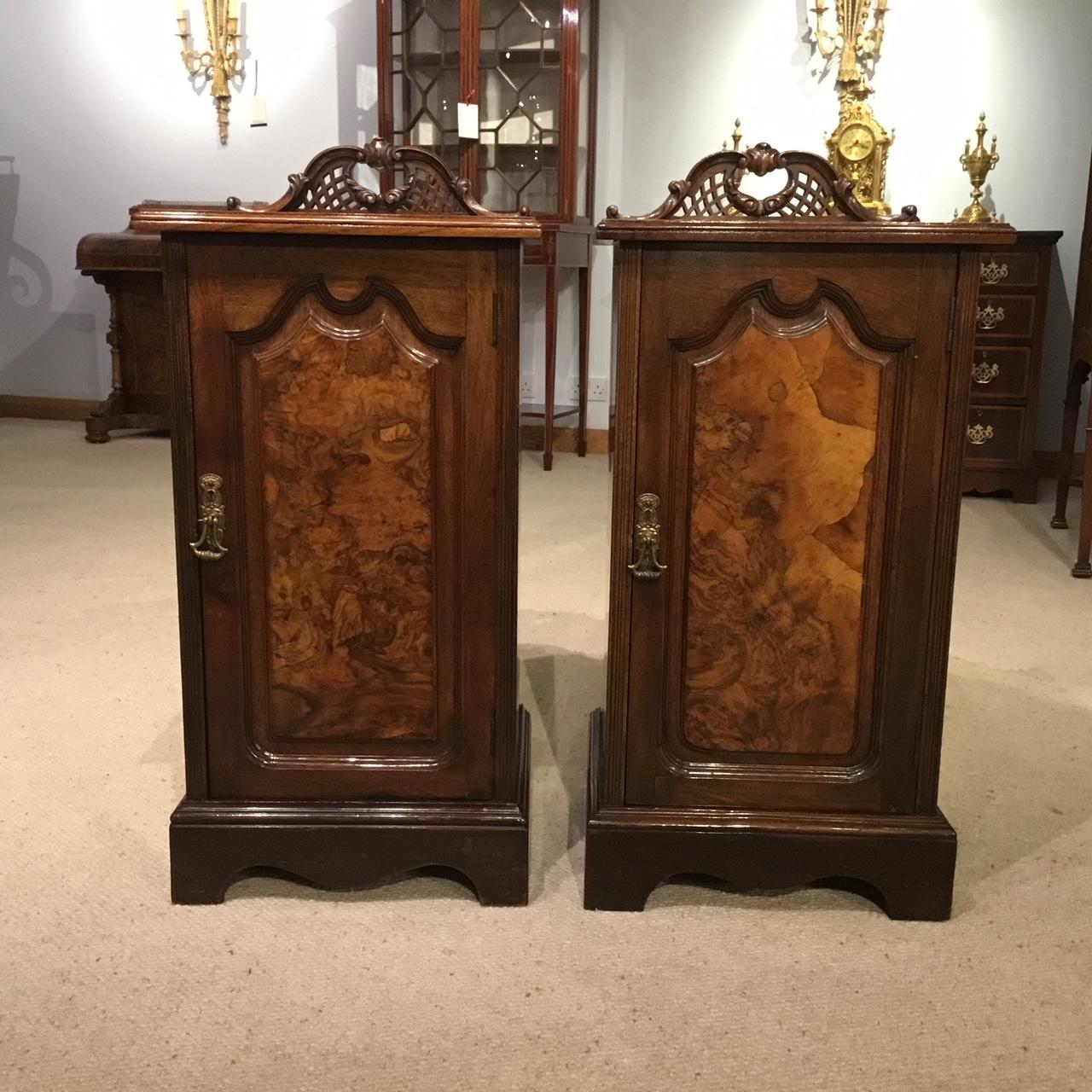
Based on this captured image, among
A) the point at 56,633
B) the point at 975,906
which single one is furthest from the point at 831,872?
the point at 56,633

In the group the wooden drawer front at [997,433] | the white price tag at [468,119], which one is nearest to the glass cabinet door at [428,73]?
the white price tag at [468,119]

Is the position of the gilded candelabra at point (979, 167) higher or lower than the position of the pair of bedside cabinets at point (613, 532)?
higher

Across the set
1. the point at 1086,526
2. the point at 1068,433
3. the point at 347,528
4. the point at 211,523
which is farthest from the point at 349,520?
the point at 1068,433

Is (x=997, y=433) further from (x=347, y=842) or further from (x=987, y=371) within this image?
(x=347, y=842)

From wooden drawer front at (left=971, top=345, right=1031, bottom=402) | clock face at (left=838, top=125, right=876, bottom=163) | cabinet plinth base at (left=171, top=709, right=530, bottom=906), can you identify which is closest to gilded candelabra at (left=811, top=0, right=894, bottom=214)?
clock face at (left=838, top=125, right=876, bottom=163)

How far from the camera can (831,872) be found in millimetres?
1575

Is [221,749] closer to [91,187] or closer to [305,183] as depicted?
[305,183]

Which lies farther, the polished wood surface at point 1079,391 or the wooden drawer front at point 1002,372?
the wooden drawer front at point 1002,372

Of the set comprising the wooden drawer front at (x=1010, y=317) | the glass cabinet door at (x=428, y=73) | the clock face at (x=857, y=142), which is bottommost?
the wooden drawer front at (x=1010, y=317)

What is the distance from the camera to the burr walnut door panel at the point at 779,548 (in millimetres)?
1444

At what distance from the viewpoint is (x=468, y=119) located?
442 cm

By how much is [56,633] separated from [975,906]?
2061 mm

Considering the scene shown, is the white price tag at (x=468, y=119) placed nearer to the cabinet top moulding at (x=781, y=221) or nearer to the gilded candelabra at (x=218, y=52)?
the gilded candelabra at (x=218, y=52)

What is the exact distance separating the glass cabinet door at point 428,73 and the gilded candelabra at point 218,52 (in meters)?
0.98
